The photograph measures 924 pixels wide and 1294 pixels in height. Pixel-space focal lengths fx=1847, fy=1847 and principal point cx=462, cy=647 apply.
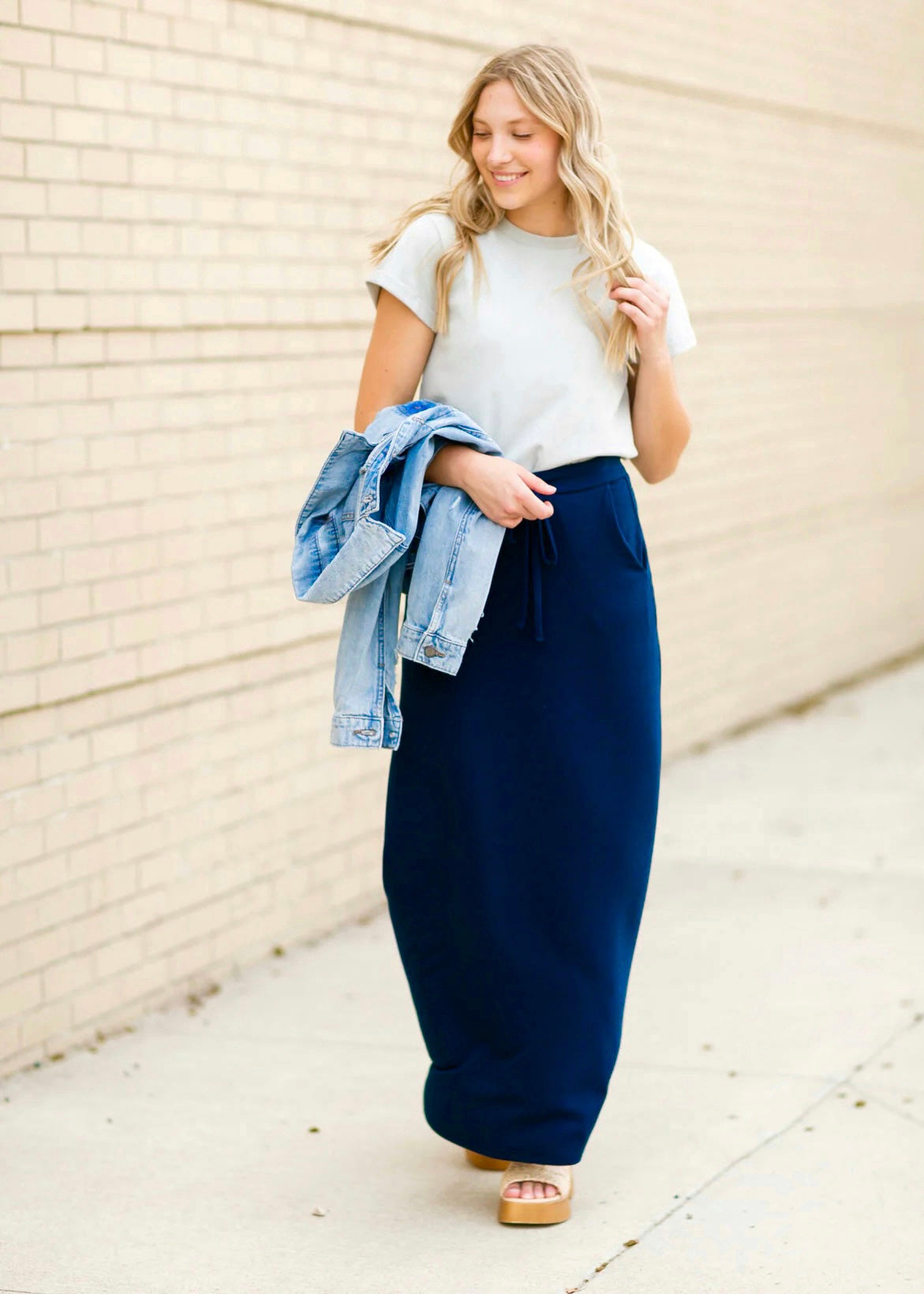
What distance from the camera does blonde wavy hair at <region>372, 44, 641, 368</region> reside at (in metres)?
A: 3.26

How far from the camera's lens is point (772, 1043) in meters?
4.52

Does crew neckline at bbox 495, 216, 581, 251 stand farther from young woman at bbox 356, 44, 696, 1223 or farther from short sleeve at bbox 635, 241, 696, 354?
short sleeve at bbox 635, 241, 696, 354

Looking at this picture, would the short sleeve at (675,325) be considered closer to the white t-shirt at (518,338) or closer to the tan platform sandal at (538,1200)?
the white t-shirt at (518,338)

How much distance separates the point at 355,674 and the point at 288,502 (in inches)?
75.9

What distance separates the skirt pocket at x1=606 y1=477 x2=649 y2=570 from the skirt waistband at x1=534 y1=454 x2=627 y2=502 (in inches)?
1.0

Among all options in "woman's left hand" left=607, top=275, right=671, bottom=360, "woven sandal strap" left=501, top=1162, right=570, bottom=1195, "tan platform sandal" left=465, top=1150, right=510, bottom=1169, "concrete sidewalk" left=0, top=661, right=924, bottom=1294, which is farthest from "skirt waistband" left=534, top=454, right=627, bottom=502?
"tan platform sandal" left=465, top=1150, right=510, bottom=1169

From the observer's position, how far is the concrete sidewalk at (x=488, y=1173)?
335cm

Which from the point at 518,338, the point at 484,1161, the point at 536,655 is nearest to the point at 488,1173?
the point at 484,1161

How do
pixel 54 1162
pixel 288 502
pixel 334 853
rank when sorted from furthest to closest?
pixel 334 853 → pixel 288 502 → pixel 54 1162

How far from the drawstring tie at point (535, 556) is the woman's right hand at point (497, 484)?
85 mm

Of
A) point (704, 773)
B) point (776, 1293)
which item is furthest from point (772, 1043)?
point (704, 773)

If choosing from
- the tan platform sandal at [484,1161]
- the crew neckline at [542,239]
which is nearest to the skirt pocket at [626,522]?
the crew neckline at [542,239]

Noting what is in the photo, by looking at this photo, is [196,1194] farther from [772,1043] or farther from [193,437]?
[193,437]

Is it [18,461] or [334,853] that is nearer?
[18,461]
